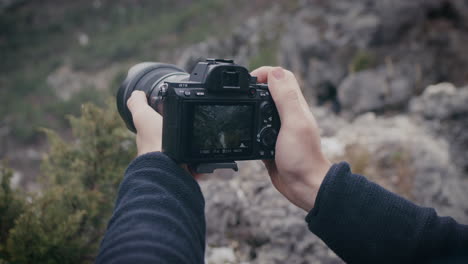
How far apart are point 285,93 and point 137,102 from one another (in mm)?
474

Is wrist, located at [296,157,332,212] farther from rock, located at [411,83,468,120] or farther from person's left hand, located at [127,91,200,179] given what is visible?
rock, located at [411,83,468,120]

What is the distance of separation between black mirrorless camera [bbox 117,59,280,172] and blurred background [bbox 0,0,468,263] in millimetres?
878

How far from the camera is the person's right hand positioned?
1079mm

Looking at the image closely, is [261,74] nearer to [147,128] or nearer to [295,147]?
[295,147]

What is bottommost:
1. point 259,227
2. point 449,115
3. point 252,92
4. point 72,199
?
point 259,227

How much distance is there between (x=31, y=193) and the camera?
1862 millimetres

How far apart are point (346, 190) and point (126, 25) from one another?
16.7 m

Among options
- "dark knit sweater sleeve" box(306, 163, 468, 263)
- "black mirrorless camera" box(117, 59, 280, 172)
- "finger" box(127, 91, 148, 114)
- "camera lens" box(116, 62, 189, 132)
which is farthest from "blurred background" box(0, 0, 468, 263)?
"dark knit sweater sleeve" box(306, 163, 468, 263)

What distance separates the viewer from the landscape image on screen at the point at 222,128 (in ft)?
3.55

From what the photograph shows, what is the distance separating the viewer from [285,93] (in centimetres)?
117

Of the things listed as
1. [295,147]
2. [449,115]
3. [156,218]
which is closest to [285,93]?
[295,147]

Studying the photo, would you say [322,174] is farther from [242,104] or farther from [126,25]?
[126,25]

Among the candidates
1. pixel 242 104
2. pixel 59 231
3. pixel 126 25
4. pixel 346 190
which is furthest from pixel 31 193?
pixel 126 25

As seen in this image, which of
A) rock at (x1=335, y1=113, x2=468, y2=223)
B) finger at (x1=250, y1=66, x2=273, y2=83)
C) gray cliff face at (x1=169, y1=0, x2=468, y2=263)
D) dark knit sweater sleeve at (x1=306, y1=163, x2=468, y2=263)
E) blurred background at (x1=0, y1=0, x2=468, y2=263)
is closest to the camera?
dark knit sweater sleeve at (x1=306, y1=163, x2=468, y2=263)
